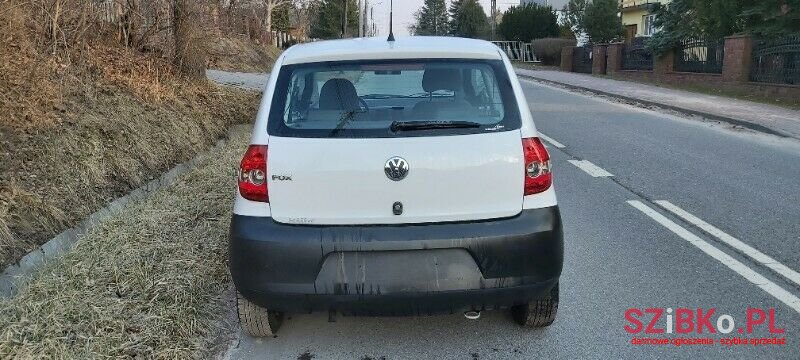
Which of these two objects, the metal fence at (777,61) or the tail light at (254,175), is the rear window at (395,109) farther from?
Result: the metal fence at (777,61)

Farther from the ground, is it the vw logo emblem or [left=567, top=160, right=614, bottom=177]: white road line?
the vw logo emblem

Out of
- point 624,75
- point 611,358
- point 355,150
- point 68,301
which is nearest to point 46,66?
point 68,301

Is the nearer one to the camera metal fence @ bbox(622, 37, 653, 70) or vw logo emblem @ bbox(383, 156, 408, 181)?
vw logo emblem @ bbox(383, 156, 408, 181)

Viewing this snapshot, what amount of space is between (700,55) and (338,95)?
22293 mm

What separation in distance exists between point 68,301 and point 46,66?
4417 millimetres

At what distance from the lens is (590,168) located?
8219 millimetres

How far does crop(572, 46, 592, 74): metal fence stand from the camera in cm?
3516

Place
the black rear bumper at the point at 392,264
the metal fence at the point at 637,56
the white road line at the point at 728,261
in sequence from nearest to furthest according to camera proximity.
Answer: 1. the black rear bumper at the point at 392,264
2. the white road line at the point at 728,261
3. the metal fence at the point at 637,56

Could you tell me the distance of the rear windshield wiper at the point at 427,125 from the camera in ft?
10.5

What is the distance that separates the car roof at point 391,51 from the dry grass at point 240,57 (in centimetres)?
1889

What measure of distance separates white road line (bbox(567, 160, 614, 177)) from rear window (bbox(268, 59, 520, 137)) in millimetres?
4766

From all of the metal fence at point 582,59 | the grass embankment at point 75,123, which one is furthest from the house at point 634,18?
the grass embankment at point 75,123

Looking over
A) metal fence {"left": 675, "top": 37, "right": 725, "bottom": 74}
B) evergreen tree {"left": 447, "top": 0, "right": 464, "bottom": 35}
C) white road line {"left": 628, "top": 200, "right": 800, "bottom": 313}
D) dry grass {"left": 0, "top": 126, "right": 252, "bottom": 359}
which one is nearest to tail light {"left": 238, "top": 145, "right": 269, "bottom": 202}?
dry grass {"left": 0, "top": 126, "right": 252, "bottom": 359}

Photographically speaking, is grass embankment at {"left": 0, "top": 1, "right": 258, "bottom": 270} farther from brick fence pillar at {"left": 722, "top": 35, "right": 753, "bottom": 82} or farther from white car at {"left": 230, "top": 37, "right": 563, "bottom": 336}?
brick fence pillar at {"left": 722, "top": 35, "right": 753, "bottom": 82}
